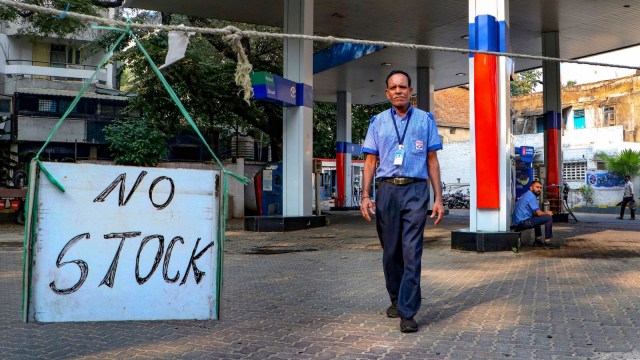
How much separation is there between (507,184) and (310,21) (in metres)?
6.78

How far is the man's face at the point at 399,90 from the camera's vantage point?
14.5 ft

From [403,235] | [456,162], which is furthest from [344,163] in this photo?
[403,235]

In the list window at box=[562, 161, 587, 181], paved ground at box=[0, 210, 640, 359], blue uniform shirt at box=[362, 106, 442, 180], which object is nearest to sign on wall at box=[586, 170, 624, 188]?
window at box=[562, 161, 587, 181]

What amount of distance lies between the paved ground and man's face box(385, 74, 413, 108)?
5.76 feet

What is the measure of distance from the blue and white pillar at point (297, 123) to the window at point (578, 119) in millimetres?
29536

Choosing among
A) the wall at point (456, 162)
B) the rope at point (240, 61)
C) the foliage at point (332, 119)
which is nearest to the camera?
the rope at point (240, 61)

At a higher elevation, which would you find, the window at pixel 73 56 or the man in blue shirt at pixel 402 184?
the window at pixel 73 56

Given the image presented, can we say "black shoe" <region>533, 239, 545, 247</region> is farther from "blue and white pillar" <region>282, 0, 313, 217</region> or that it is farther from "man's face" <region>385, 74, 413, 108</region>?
"man's face" <region>385, 74, 413, 108</region>

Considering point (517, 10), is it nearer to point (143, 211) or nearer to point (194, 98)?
point (194, 98)

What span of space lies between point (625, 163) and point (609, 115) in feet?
32.4

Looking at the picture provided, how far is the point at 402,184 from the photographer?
436 cm

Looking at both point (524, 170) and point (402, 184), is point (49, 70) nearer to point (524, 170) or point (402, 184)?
point (524, 170)

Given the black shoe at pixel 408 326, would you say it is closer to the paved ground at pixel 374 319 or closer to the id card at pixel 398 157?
the paved ground at pixel 374 319

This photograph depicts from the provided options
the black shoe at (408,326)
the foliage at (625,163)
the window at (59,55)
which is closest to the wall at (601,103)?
the foliage at (625,163)
